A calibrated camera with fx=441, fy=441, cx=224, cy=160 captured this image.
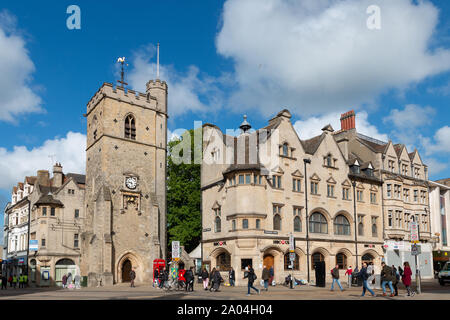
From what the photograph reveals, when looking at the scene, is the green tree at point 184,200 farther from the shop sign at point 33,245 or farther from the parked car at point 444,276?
the parked car at point 444,276

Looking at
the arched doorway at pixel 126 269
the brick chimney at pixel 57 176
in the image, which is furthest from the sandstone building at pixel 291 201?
the brick chimney at pixel 57 176

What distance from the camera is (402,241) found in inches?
1825

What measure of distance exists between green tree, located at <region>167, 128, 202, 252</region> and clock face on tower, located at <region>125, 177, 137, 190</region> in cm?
640

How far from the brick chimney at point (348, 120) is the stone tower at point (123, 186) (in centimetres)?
2086

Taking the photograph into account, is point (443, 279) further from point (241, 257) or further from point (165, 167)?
point (165, 167)

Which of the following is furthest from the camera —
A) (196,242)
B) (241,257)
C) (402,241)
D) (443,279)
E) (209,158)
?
(196,242)

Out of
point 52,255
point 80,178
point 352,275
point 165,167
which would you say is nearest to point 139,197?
point 165,167

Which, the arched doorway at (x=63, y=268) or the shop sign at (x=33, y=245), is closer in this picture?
the shop sign at (x=33, y=245)

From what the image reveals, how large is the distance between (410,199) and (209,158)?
2285 cm

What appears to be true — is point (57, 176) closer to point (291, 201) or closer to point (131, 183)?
point (131, 183)

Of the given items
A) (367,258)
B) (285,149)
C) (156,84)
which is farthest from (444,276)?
(156,84)

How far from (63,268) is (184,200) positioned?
48.6 ft

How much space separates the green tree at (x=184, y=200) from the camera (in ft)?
156

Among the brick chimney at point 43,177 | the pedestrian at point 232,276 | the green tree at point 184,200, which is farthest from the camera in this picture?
the brick chimney at point 43,177
